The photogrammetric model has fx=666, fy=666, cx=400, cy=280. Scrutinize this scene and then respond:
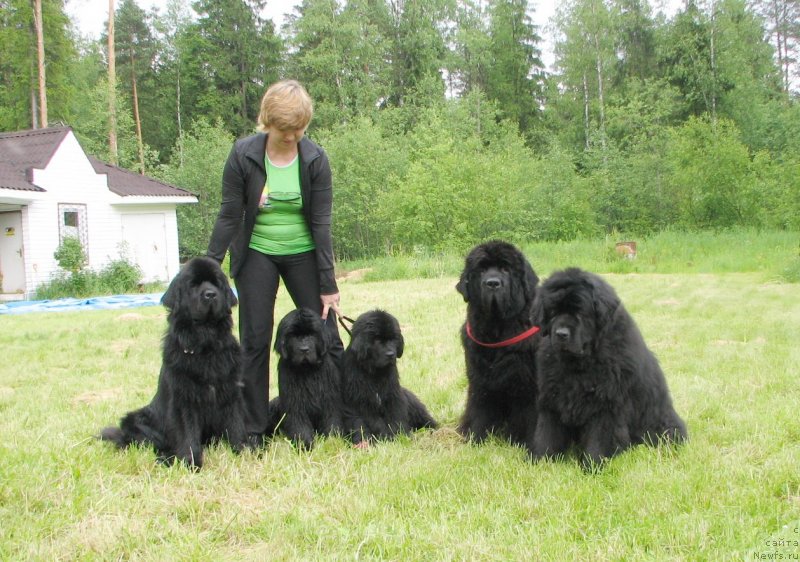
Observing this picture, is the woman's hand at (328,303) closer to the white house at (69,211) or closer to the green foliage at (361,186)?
the white house at (69,211)

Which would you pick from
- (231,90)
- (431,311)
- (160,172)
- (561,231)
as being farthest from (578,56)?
(431,311)

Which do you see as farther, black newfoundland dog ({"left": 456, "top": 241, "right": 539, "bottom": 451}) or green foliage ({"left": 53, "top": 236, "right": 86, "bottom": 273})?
green foliage ({"left": 53, "top": 236, "right": 86, "bottom": 273})

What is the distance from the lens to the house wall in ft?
63.2

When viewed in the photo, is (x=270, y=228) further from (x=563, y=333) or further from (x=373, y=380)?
(x=563, y=333)

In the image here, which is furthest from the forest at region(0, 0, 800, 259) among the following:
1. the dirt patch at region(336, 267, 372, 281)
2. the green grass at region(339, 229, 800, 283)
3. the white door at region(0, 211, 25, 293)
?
the white door at region(0, 211, 25, 293)

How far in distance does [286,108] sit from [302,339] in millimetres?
1532

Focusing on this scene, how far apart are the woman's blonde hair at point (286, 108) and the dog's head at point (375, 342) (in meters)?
1.45

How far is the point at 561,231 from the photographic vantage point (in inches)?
1103

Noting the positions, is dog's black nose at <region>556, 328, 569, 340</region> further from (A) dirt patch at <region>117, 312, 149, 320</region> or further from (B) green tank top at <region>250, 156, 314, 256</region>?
(A) dirt patch at <region>117, 312, 149, 320</region>

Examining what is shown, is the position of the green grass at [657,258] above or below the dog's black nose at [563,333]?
above

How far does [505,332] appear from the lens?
173 inches

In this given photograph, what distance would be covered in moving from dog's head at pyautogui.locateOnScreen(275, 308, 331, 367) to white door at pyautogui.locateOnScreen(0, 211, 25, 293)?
58.2ft

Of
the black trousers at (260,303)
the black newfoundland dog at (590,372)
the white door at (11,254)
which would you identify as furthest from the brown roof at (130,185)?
the black newfoundland dog at (590,372)

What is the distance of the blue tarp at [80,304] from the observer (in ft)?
49.4
